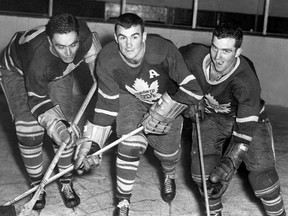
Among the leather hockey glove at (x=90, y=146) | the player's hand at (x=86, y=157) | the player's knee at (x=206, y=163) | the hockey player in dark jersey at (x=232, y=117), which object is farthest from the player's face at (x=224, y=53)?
the player's hand at (x=86, y=157)

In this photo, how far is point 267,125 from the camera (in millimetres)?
3039

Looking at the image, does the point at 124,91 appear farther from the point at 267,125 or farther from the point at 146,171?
the point at 146,171

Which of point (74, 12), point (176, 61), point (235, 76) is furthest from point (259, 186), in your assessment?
point (74, 12)

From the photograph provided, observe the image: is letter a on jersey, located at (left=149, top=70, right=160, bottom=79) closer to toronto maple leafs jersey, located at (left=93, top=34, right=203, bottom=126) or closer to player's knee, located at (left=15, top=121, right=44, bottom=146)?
toronto maple leafs jersey, located at (left=93, top=34, right=203, bottom=126)

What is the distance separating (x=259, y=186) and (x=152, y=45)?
0.92 meters

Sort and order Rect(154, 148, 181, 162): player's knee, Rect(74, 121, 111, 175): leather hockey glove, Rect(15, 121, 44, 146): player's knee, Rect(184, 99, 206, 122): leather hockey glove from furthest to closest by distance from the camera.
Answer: Rect(154, 148, 181, 162): player's knee < Rect(15, 121, 44, 146): player's knee < Rect(184, 99, 206, 122): leather hockey glove < Rect(74, 121, 111, 175): leather hockey glove

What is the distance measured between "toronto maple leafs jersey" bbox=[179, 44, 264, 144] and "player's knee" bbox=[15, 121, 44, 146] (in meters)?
0.95

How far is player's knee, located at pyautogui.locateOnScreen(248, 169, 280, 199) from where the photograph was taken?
290 cm

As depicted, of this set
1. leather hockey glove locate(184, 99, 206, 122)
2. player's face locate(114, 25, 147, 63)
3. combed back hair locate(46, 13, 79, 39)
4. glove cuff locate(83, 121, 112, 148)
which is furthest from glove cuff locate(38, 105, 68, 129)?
leather hockey glove locate(184, 99, 206, 122)

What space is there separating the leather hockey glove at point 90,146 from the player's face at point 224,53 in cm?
71

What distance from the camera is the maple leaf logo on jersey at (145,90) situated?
306 centimetres

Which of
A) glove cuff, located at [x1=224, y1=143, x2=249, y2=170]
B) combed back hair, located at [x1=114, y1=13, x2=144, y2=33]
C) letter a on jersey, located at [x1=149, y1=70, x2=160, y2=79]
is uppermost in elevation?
combed back hair, located at [x1=114, y1=13, x2=144, y2=33]

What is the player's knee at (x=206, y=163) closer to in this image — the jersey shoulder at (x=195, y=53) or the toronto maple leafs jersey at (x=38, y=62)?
the jersey shoulder at (x=195, y=53)

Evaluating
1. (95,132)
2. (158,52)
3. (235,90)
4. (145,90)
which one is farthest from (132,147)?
(235,90)
